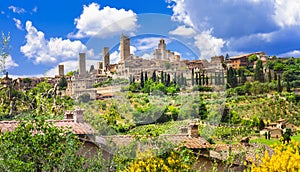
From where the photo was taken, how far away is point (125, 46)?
520cm

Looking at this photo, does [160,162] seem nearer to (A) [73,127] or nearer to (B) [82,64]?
(B) [82,64]

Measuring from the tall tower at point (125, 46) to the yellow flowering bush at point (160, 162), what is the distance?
127cm

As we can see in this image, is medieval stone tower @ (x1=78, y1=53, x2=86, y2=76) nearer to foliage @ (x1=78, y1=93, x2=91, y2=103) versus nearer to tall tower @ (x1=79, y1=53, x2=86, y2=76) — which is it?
tall tower @ (x1=79, y1=53, x2=86, y2=76)

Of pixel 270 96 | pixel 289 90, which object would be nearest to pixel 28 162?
pixel 270 96

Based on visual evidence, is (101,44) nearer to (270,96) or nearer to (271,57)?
(270,96)

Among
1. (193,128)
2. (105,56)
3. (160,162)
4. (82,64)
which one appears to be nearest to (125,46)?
(105,56)

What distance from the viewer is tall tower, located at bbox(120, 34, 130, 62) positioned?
5.10 meters

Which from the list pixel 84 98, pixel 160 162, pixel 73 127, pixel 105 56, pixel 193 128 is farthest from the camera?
pixel 73 127

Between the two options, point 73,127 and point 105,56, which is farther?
point 73,127

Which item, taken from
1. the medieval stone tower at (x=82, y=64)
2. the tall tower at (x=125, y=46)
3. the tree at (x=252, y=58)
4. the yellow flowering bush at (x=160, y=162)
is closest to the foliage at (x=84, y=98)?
the medieval stone tower at (x=82, y=64)

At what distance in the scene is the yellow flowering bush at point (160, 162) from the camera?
5586 mm

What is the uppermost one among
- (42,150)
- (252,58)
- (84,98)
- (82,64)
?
(252,58)

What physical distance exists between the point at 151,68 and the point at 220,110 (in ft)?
3.65

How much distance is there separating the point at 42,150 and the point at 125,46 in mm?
1694
